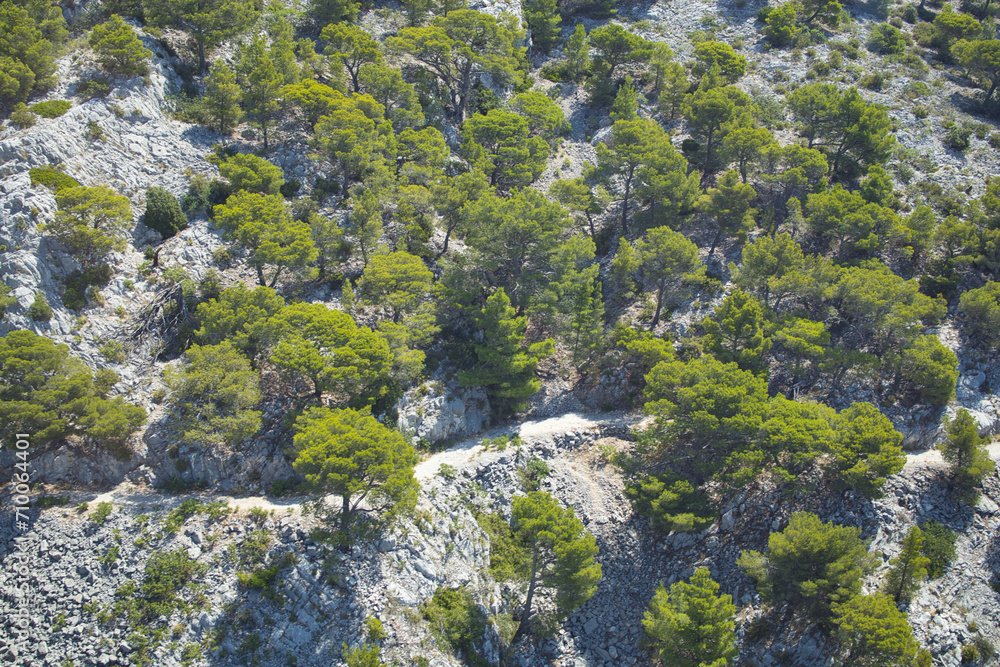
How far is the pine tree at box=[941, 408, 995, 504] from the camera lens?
45397 mm

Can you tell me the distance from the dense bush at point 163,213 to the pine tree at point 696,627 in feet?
162

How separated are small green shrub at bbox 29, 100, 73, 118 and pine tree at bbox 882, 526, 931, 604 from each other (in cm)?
7456

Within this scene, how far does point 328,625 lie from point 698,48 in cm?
8500

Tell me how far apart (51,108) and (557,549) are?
181 ft

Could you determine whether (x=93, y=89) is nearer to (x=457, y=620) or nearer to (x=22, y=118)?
(x=22, y=118)

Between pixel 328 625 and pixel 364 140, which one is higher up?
pixel 364 140

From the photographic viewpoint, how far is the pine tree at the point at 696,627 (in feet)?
121

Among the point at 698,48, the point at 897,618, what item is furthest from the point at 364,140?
the point at 897,618

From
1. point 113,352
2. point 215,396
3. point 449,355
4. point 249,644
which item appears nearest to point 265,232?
point 113,352

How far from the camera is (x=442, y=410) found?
51.2m

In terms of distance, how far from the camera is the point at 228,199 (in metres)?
52.3

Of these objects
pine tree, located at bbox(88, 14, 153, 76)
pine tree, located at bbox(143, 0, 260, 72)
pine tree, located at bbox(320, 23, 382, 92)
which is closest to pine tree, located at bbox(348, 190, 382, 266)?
pine tree, located at bbox(88, 14, 153, 76)

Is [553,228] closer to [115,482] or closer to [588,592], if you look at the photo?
[588,592]

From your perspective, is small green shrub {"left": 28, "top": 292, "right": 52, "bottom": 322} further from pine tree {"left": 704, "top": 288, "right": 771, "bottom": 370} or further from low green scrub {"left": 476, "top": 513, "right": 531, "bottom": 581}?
pine tree {"left": 704, "top": 288, "right": 771, "bottom": 370}
